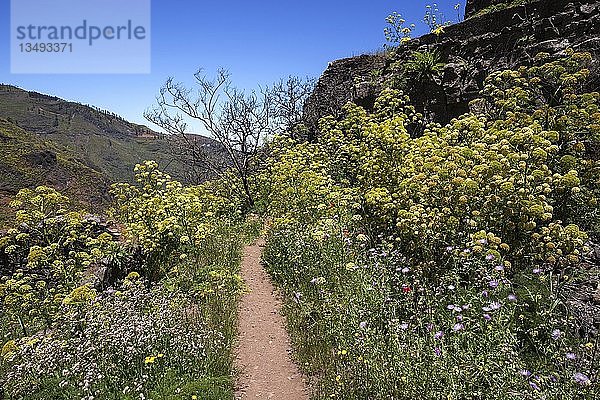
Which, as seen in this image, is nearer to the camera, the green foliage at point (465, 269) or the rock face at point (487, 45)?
the green foliage at point (465, 269)

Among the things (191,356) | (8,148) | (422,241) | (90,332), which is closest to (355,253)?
(422,241)

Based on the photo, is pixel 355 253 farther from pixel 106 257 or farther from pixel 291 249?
pixel 106 257

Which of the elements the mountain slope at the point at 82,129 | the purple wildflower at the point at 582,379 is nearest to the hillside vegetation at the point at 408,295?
the purple wildflower at the point at 582,379

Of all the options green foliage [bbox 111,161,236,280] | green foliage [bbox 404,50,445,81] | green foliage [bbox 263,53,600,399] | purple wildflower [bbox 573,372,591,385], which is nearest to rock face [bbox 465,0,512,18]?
green foliage [bbox 404,50,445,81]

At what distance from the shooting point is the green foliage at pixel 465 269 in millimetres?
3076

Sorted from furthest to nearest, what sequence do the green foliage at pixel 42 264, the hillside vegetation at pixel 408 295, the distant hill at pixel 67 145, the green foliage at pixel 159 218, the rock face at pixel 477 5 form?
the distant hill at pixel 67 145
the rock face at pixel 477 5
the green foliage at pixel 159 218
the green foliage at pixel 42 264
the hillside vegetation at pixel 408 295

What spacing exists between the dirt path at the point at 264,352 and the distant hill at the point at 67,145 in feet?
140

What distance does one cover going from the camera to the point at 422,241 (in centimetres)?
504

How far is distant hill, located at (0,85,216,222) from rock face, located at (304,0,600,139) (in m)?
42.1

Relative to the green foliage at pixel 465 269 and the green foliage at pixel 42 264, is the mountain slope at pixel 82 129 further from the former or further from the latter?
the green foliage at pixel 465 269

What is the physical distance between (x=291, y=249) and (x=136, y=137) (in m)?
162

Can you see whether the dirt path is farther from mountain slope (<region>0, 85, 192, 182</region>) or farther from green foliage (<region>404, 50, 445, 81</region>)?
mountain slope (<region>0, 85, 192, 182</region>)

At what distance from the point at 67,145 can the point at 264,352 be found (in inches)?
4970

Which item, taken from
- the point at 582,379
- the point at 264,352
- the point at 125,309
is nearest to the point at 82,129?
the point at 125,309
